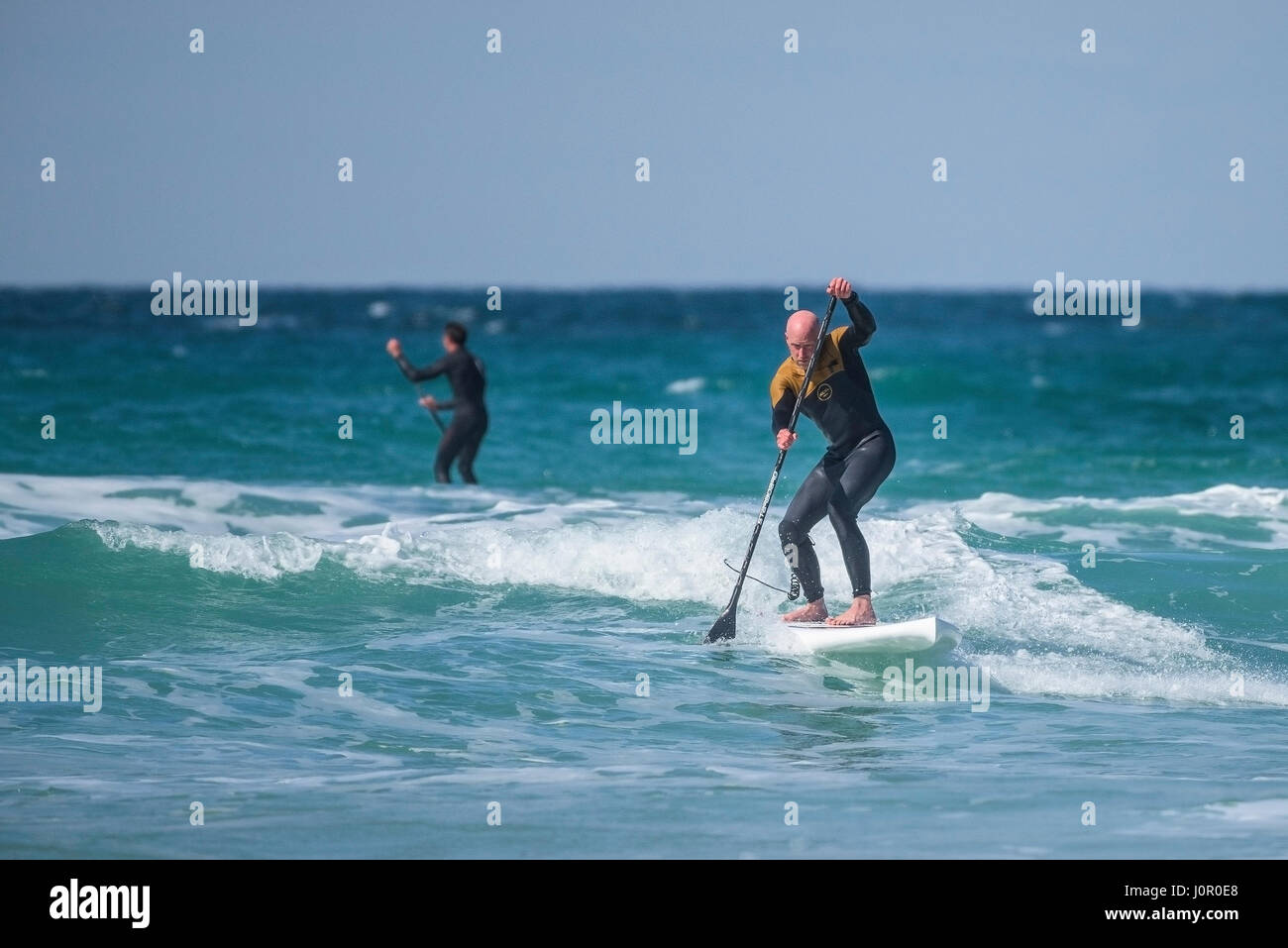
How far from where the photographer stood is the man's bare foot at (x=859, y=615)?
902cm

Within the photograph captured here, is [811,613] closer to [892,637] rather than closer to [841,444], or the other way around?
[892,637]

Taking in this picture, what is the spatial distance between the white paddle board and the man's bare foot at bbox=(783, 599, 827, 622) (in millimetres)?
234

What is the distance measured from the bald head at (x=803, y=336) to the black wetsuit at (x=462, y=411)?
8311 millimetres

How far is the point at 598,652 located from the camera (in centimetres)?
938

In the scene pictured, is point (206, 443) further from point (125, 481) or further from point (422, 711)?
point (422, 711)

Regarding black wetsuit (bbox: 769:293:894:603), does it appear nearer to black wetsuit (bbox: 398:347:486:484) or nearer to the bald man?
the bald man

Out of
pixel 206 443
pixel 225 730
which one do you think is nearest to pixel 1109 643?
pixel 225 730

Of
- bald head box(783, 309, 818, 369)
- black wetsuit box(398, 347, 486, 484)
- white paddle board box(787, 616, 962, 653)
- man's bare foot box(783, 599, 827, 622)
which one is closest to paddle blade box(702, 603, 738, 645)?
man's bare foot box(783, 599, 827, 622)

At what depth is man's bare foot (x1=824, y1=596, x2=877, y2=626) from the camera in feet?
29.6

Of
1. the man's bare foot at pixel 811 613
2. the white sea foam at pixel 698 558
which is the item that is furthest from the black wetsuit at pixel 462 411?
the man's bare foot at pixel 811 613

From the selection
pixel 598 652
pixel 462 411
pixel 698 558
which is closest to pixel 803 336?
pixel 598 652

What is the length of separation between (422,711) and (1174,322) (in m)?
56.2

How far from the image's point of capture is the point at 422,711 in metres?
7.97

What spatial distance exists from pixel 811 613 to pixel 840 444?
1062 mm
